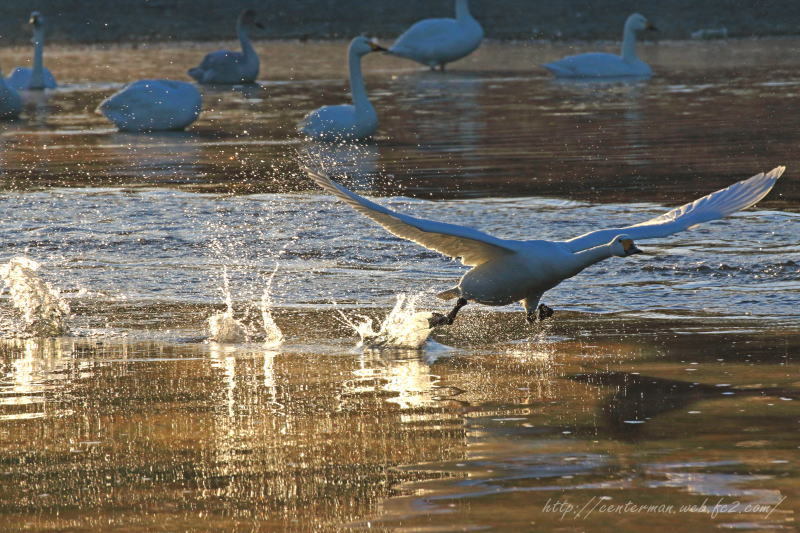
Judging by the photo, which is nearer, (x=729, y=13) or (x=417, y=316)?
(x=417, y=316)

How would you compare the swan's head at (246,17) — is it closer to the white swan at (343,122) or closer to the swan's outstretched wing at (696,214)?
the white swan at (343,122)

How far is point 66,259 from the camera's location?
35.5 ft

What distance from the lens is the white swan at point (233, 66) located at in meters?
27.6

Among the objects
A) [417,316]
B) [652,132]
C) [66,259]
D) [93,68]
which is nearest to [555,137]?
[652,132]

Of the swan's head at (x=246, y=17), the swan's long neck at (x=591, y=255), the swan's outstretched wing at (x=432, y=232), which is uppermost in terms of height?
the swan's head at (x=246, y=17)

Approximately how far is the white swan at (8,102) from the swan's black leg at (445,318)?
15.4 m

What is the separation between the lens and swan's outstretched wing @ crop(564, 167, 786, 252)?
819 cm

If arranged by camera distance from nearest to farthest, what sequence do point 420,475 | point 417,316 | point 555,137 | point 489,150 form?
1. point 420,475
2. point 417,316
3. point 489,150
4. point 555,137

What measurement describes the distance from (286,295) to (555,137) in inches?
372

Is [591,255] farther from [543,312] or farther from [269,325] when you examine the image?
[269,325]

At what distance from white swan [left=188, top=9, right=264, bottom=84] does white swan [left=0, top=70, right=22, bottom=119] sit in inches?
218

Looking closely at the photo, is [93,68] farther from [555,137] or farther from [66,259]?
[66,259]

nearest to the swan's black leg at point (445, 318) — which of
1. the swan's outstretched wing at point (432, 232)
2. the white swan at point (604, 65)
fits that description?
the swan's outstretched wing at point (432, 232)

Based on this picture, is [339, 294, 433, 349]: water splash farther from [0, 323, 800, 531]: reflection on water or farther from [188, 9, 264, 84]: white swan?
[188, 9, 264, 84]: white swan
